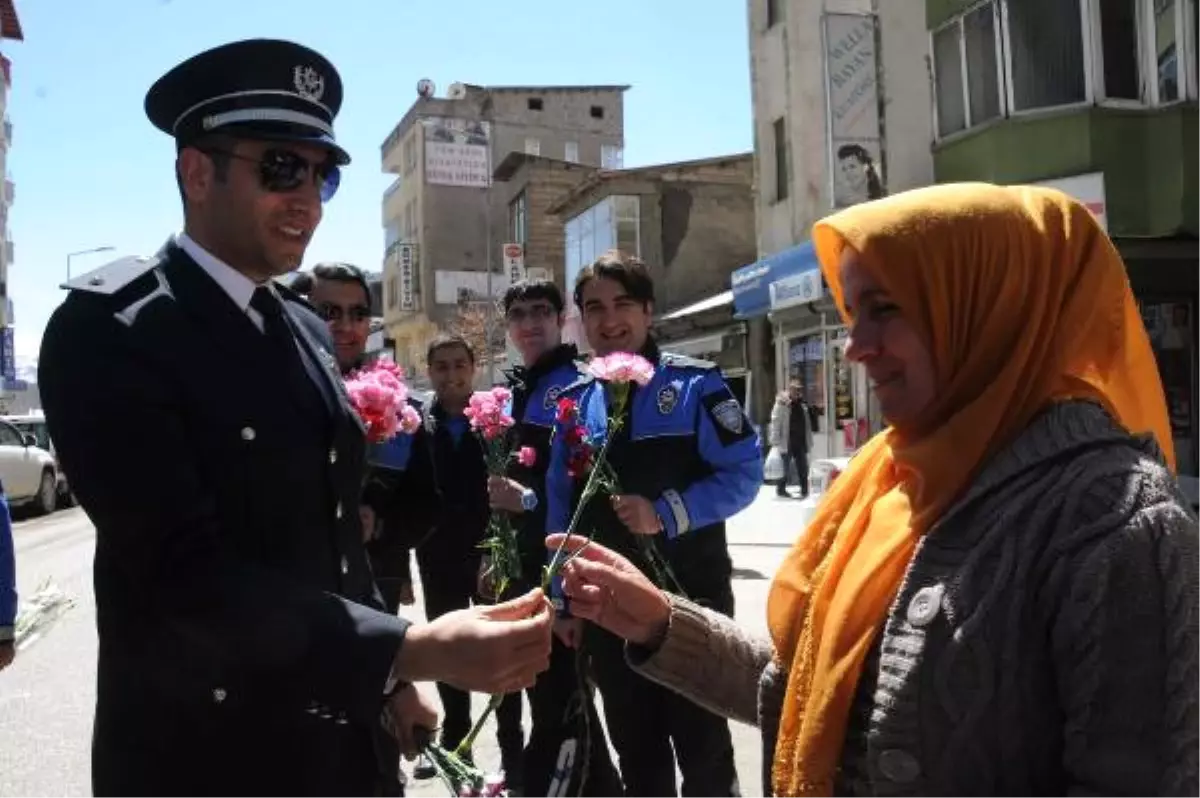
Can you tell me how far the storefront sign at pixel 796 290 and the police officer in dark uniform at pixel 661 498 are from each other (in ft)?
45.4

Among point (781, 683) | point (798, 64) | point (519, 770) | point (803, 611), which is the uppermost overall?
point (798, 64)

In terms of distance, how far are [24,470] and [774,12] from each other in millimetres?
16591

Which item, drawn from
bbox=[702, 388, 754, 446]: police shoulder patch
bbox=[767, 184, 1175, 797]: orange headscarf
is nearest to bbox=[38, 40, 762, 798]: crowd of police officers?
bbox=[767, 184, 1175, 797]: orange headscarf

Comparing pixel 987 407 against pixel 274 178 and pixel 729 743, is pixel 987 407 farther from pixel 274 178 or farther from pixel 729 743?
pixel 729 743

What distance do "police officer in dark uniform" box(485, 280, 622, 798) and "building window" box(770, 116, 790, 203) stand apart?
16.2m

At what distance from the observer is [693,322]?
2500 cm

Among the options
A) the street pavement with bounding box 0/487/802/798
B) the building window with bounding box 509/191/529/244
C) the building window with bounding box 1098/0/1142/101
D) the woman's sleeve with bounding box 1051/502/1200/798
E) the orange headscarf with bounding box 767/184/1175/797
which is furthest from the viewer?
the building window with bounding box 509/191/529/244

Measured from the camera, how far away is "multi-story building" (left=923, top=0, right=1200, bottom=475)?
41.4ft

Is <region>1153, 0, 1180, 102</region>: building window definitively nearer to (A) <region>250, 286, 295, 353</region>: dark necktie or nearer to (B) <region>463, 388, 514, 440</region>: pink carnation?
(B) <region>463, 388, 514, 440</region>: pink carnation

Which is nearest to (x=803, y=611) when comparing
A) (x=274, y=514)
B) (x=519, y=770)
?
(x=274, y=514)

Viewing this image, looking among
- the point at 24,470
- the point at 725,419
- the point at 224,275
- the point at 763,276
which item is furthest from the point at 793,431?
the point at 224,275

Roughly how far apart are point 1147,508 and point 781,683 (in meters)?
0.77

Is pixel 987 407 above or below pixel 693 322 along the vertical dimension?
below

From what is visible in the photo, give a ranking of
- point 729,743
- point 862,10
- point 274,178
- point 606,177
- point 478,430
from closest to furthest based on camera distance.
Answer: point 274,178 < point 729,743 < point 478,430 < point 862,10 < point 606,177
